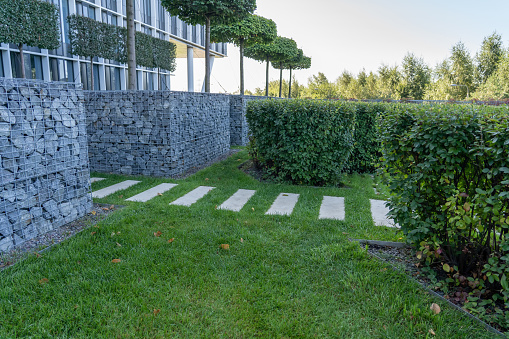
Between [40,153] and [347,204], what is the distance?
4.24m

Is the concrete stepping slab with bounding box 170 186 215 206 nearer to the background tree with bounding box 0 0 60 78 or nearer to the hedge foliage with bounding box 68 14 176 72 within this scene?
the background tree with bounding box 0 0 60 78

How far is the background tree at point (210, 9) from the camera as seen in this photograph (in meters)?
10.2

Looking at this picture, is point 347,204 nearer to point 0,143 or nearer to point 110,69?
point 0,143

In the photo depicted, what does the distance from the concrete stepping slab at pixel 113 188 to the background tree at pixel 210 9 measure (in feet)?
21.2

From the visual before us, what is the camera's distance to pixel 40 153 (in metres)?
3.81

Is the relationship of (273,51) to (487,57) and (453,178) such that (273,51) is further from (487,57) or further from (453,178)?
(487,57)

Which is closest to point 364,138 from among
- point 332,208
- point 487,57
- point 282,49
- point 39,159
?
point 332,208

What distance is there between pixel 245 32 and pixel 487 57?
109ft

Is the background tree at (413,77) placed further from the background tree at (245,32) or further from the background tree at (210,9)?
the background tree at (210,9)

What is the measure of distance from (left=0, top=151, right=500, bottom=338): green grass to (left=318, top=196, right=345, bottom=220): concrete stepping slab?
0.93 feet

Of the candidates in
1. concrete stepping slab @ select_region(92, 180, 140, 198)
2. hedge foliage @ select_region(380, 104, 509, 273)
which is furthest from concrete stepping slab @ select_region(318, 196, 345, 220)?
concrete stepping slab @ select_region(92, 180, 140, 198)

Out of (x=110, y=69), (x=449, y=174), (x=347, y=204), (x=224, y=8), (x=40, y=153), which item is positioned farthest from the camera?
(x=110, y=69)

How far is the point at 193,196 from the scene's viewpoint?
5.55 meters

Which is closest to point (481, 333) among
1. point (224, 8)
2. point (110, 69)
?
point (224, 8)
